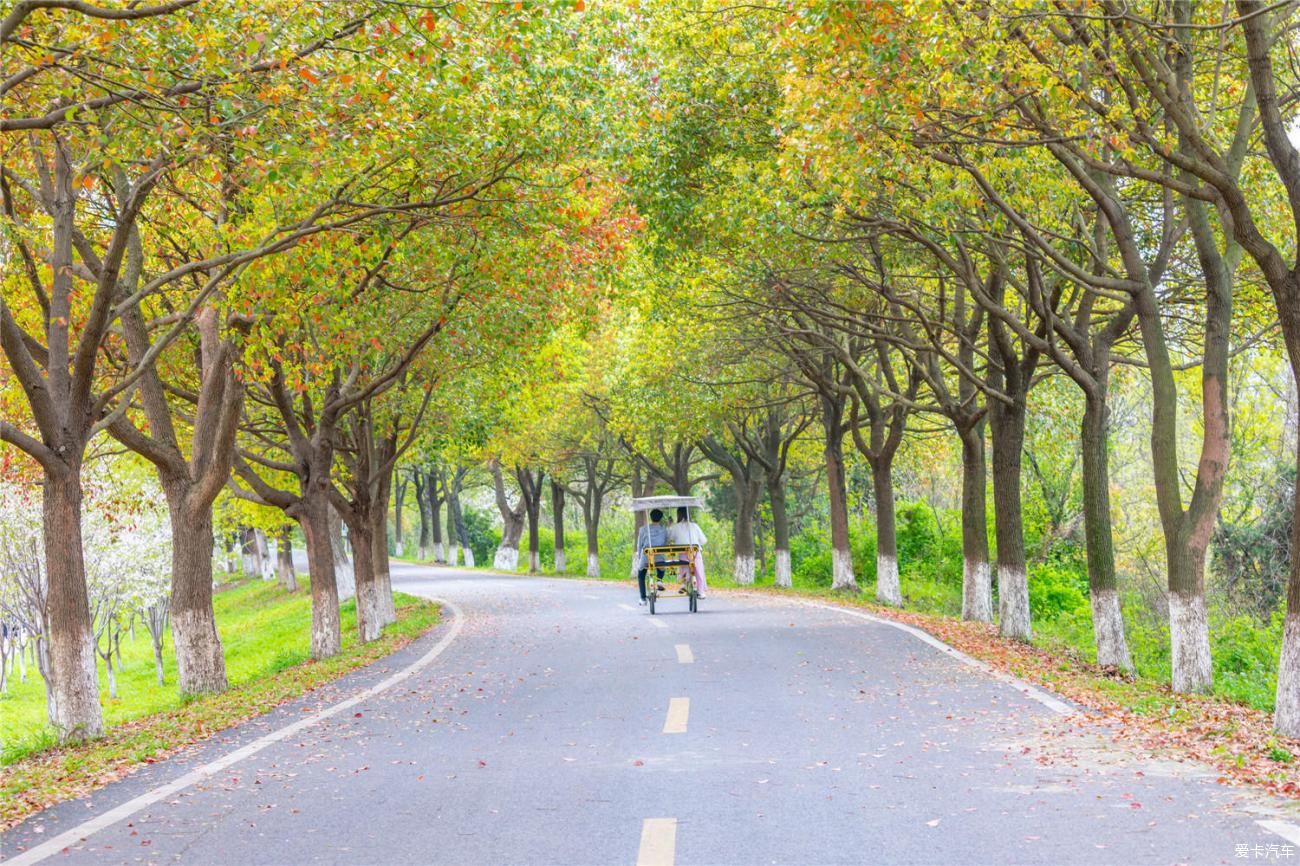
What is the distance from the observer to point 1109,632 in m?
16.4

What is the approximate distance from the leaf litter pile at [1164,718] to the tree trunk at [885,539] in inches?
437

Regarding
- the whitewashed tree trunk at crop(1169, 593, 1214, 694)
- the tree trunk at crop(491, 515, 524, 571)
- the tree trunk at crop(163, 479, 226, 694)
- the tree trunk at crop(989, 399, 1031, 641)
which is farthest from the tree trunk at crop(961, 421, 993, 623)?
the tree trunk at crop(491, 515, 524, 571)

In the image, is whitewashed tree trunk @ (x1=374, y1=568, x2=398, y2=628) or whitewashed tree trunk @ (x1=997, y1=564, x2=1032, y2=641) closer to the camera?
whitewashed tree trunk @ (x1=997, y1=564, x2=1032, y2=641)

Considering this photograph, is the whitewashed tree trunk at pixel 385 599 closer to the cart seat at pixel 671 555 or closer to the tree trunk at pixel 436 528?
the cart seat at pixel 671 555

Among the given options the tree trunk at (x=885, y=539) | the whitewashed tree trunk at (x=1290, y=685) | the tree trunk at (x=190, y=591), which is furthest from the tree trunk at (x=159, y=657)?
the whitewashed tree trunk at (x=1290, y=685)

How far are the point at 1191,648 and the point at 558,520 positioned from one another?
41.1 meters

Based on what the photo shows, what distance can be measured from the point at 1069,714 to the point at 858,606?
16330 millimetres

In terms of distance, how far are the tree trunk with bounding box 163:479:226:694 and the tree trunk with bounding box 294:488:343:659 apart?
4.93m

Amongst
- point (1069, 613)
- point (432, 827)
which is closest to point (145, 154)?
point (432, 827)

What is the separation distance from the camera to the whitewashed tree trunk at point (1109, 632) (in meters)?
16.3

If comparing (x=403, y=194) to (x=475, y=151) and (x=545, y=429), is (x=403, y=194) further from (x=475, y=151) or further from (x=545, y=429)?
(x=545, y=429)

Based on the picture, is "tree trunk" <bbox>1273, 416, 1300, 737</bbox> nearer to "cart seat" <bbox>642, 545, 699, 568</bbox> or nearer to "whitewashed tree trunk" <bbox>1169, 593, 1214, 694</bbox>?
"whitewashed tree trunk" <bbox>1169, 593, 1214, 694</bbox>

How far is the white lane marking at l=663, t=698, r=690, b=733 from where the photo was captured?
33.8ft

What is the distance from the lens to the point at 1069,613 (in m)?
33.0
